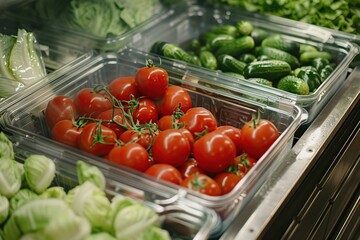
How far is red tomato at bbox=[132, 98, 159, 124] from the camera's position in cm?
189

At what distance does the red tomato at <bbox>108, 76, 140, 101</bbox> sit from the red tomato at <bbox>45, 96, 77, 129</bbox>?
6.8 inches

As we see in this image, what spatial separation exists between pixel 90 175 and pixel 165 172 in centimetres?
23

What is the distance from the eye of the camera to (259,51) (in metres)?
2.59

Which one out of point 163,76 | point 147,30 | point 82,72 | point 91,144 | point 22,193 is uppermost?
point 147,30

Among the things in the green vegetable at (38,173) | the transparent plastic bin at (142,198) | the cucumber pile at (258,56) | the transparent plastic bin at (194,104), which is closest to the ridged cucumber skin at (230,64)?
the cucumber pile at (258,56)

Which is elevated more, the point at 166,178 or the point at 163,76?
the point at 163,76

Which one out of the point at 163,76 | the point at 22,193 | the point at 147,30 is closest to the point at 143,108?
the point at 163,76

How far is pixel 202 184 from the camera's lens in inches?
58.9

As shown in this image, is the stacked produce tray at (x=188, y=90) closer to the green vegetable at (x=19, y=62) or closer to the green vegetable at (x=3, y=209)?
the green vegetable at (x=19, y=62)

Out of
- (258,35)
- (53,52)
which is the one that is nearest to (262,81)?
(258,35)

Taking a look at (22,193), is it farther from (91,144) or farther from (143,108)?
(143,108)

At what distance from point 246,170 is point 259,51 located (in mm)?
1082

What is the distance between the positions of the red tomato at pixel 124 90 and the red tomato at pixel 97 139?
29cm

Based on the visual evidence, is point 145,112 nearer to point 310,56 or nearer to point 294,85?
point 294,85
